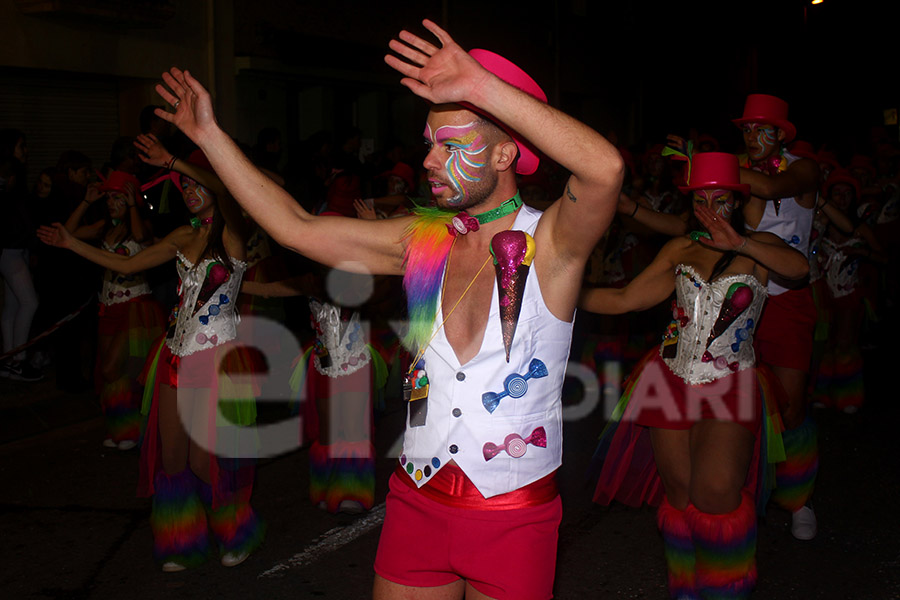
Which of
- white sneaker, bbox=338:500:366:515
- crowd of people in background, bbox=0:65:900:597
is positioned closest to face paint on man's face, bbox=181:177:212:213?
crowd of people in background, bbox=0:65:900:597

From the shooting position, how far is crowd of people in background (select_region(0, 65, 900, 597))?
4.93m

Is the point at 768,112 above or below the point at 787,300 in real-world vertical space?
above

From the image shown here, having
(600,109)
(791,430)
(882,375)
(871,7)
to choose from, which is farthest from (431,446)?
(871,7)

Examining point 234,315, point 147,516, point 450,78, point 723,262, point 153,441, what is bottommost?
point 147,516

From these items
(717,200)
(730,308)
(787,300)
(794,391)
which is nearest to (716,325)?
(730,308)

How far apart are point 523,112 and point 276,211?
3.03 feet

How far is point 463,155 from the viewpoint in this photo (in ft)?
9.26

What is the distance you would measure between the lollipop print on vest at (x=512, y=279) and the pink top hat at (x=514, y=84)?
1.06 feet

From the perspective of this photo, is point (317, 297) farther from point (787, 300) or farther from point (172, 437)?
point (787, 300)

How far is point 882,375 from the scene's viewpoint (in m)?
9.78

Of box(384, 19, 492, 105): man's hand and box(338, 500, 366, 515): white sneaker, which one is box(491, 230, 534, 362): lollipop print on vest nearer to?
box(384, 19, 492, 105): man's hand

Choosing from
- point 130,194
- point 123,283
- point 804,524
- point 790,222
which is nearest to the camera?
point 804,524

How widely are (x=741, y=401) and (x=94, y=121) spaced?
10.9 meters

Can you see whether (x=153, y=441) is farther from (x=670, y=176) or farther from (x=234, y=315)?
(x=670, y=176)
